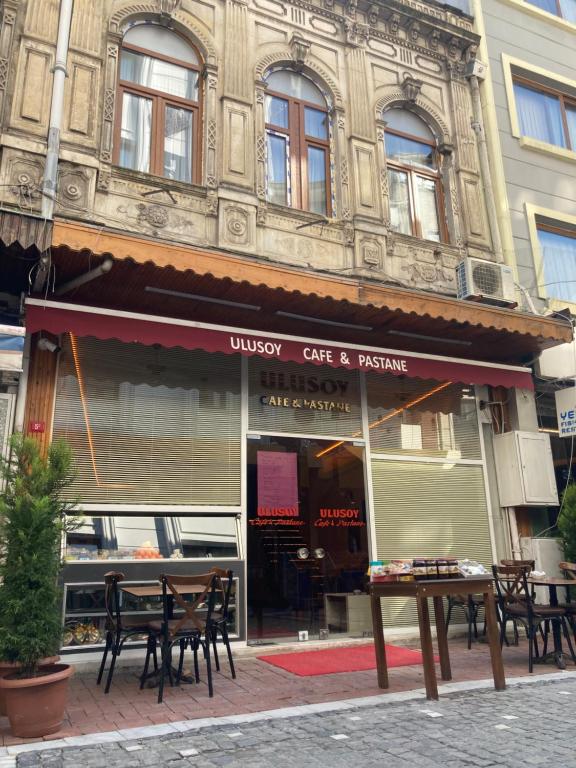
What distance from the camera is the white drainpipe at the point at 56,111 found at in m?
7.13

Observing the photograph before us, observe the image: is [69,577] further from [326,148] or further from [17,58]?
[326,148]

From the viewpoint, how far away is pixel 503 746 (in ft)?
13.8

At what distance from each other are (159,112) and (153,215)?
1769 mm

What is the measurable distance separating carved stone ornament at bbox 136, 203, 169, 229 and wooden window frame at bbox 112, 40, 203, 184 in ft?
1.61

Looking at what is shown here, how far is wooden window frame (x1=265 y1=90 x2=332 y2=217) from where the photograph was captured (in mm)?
9508

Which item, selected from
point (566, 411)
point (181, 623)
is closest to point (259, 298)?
point (181, 623)

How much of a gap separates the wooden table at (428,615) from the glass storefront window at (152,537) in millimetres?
2304

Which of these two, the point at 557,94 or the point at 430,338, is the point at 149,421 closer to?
the point at 430,338

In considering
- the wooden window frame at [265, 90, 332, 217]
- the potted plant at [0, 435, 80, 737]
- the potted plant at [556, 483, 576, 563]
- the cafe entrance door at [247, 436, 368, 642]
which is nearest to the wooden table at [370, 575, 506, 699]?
the cafe entrance door at [247, 436, 368, 642]

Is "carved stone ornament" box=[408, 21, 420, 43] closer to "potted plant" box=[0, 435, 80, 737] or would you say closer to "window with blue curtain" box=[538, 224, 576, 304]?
"window with blue curtain" box=[538, 224, 576, 304]

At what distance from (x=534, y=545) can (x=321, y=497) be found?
3194 mm

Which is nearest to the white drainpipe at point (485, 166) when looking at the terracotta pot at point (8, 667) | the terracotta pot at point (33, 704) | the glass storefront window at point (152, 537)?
the glass storefront window at point (152, 537)

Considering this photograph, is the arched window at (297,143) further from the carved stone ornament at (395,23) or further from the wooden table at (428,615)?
the wooden table at (428,615)

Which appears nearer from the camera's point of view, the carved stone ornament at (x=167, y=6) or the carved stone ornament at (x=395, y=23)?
the carved stone ornament at (x=167, y=6)
